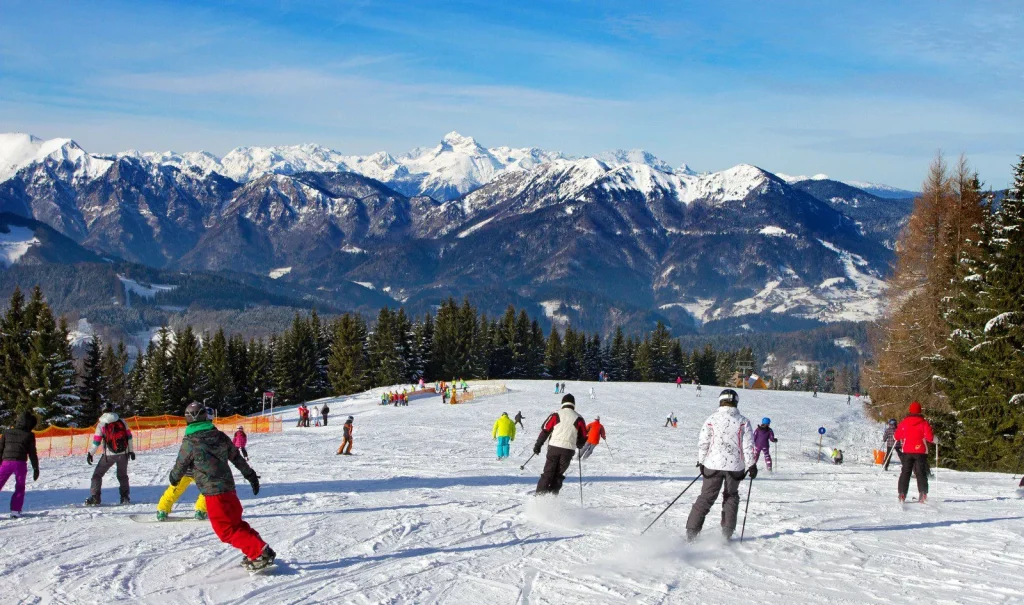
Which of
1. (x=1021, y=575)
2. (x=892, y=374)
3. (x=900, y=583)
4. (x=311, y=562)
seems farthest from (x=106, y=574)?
(x=892, y=374)

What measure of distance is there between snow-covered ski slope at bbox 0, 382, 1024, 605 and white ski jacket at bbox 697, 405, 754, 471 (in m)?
1.01

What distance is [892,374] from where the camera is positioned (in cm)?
3353

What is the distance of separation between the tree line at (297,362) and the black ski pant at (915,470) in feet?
151

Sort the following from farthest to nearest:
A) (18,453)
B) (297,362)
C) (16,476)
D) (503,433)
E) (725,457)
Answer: (297,362), (503,433), (18,453), (16,476), (725,457)

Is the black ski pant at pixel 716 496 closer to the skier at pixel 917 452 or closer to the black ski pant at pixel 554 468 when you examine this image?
the black ski pant at pixel 554 468

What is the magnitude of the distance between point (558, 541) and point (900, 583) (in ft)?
12.5

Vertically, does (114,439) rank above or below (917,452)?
above

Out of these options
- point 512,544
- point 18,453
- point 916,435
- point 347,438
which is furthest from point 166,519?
point 347,438

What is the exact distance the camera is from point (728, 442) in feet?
32.4

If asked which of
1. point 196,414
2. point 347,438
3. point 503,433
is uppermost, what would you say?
point 196,414

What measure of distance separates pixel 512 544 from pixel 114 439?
6.95m

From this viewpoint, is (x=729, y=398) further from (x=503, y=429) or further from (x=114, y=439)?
(x=503, y=429)

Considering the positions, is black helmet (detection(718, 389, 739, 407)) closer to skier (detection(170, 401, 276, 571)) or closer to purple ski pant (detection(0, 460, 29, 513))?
skier (detection(170, 401, 276, 571))

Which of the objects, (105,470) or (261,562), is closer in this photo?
(261,562)
